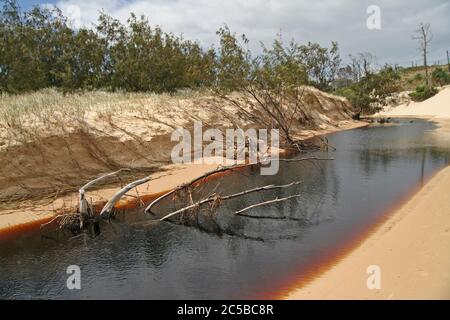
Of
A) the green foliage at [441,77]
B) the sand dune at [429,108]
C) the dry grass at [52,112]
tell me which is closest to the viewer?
the dry grass at [52,112]

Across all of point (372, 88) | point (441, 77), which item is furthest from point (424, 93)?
point (372, 88)

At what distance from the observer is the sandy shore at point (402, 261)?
602 cm

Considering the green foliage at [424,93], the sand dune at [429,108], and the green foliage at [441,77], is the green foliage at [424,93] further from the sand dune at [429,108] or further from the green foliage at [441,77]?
the green foliage at [441,77]

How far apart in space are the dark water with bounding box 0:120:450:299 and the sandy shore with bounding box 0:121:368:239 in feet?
3.85

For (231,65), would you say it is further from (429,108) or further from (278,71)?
(429,108)

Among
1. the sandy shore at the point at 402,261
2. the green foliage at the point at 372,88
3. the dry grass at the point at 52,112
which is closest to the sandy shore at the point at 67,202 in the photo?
the dry grass at the point at 52,112

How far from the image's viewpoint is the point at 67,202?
11.7m

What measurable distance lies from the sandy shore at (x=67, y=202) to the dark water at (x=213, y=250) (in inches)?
46.2

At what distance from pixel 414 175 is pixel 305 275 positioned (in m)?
9.39

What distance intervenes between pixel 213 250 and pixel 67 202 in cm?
545

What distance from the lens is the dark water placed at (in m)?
6.97

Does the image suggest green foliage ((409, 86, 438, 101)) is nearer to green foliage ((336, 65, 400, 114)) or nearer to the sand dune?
the sand dune

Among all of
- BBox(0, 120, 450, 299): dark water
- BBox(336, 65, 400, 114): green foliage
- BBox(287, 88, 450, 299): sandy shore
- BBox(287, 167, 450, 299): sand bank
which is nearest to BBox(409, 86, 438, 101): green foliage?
BBox(336, 65, 400, 114): green foliage

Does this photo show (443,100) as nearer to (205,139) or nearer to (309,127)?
(309,127)
